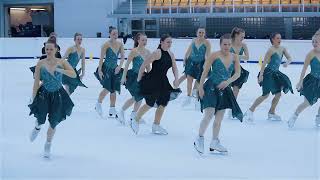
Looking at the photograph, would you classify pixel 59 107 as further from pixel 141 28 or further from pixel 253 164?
pixel 141 28

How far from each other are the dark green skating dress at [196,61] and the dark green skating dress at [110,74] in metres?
1.78

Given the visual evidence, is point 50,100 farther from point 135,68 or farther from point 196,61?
point 196,61

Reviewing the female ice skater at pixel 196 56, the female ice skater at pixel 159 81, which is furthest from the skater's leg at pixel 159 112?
the female ice skater at pixel 196 56

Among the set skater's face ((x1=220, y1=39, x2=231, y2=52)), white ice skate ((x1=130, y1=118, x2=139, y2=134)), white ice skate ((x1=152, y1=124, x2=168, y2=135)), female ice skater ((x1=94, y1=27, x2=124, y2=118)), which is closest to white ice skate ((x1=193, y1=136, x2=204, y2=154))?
skater's face ((x1=220, y1=39, x2=231, y2=52))

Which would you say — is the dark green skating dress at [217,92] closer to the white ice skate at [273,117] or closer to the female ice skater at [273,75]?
the female ice skater at [273,75]

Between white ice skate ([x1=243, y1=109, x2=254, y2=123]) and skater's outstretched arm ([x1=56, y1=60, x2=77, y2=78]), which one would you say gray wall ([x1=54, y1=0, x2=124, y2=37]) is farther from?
skater's outstretched arm ([x1=56, y1=60, x2=77, y2=78])

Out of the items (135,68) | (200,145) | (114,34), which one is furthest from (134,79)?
(200,145)

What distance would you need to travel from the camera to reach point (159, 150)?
6293mm

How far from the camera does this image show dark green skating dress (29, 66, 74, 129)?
568 centimetres

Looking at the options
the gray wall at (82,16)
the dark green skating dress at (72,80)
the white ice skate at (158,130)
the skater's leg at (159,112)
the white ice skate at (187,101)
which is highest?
the gray wall at (82,16)

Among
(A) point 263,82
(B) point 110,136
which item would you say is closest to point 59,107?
(B) point 110,136

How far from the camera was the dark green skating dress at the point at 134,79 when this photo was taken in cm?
765

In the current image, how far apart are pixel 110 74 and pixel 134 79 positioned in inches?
33.7

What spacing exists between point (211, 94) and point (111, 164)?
131 cm
